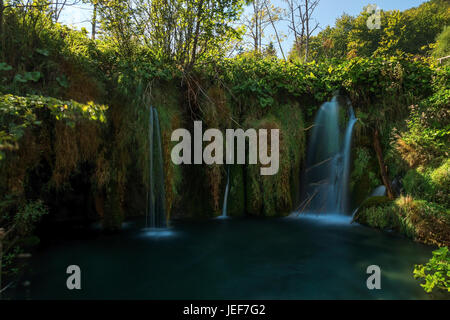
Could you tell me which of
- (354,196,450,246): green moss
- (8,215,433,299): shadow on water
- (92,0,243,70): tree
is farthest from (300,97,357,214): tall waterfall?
(92,0,243,70): tree

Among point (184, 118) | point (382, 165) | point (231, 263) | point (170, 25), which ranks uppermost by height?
point (170, 25)

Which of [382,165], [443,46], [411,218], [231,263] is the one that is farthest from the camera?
[443,46]

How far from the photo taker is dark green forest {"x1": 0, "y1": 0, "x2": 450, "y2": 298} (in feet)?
14.1

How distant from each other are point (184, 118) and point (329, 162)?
367 centimetres

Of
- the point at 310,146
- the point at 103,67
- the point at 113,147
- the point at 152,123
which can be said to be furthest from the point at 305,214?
the point at 103,67

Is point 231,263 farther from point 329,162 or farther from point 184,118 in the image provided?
point 329,162

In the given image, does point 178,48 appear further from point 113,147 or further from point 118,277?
point 118,277

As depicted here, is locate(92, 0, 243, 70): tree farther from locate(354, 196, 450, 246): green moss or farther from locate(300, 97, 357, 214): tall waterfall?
locate(354, 196, 450, 246): green moss

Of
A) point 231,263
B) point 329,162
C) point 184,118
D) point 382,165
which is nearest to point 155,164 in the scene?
point 184,118

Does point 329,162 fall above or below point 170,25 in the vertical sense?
below

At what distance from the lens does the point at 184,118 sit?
6000 millimetres

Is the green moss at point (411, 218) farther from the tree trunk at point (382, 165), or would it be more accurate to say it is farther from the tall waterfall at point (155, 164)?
the tall waterfall at point (155, 164)

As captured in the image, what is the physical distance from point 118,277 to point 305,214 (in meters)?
4.46

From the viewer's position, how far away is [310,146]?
267 inches
